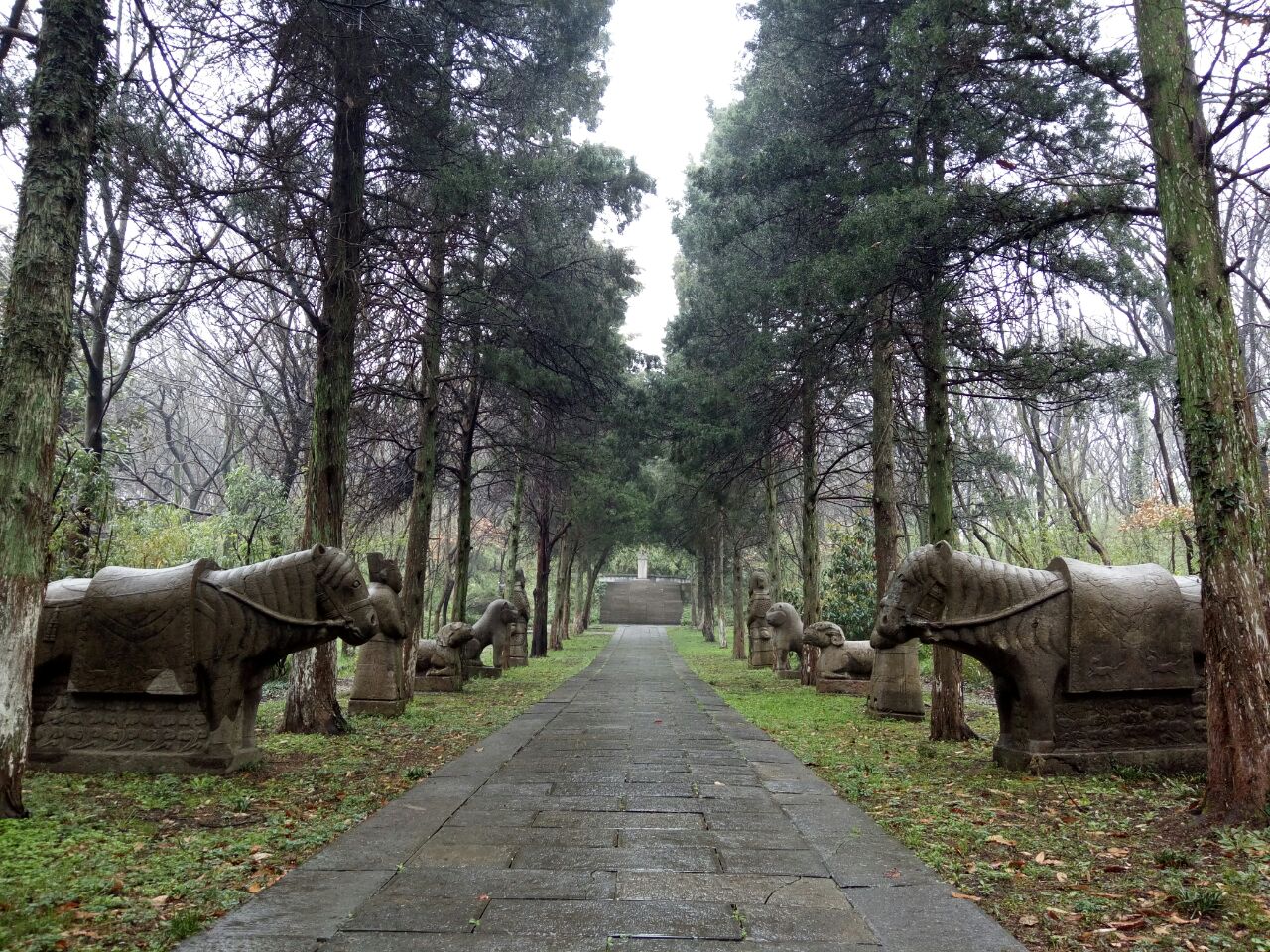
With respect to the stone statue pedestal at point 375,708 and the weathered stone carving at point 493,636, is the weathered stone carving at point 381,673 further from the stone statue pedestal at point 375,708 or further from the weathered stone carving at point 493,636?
the weathered stone carving at point 493,636

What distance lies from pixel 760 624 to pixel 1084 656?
1316 centimetres

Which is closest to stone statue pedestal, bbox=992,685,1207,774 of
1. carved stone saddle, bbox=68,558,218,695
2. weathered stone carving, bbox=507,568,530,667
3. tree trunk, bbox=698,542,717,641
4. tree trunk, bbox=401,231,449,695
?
carved stone saddle, bbox=68,558,218,695

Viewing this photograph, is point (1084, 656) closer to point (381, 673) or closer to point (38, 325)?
point (38, 325)

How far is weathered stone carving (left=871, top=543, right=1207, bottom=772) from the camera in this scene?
6.46 metres

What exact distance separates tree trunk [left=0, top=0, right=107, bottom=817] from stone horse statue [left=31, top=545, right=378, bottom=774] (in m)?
1.56

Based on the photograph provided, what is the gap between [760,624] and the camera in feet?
63.8

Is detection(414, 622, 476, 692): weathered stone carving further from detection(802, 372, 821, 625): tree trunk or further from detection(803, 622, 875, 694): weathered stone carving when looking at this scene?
detection(802, 372, 821, 625): tree trunk

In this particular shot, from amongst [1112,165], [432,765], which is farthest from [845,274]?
[432,765]

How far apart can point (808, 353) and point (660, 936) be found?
706cm

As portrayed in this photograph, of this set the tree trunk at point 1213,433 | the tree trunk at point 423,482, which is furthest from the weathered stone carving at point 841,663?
the tree trunk at point 1213,433

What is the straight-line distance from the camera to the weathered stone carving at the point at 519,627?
1910 centimetres

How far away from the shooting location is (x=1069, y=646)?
6.48 metres

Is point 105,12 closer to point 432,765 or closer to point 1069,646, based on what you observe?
point 432,765

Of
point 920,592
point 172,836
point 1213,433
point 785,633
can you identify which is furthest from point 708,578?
point 172,836
